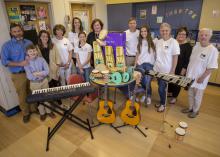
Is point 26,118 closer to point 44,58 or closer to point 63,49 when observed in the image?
point 44,58

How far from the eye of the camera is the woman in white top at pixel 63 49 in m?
2.70

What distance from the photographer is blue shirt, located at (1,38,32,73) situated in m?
2.28

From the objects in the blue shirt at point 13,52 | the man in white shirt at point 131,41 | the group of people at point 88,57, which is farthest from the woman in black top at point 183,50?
the blue shirt at point 13,52

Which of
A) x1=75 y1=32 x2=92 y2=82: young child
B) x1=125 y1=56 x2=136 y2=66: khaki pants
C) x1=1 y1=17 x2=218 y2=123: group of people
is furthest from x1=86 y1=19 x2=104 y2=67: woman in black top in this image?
x1=125 y1=56 x2=136 y2=66: khaki pants

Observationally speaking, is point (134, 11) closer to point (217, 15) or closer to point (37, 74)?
point (217, 15)

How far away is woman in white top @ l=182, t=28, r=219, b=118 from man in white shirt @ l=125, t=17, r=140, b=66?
38.6 inches

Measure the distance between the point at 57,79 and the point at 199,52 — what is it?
2352 millimetres

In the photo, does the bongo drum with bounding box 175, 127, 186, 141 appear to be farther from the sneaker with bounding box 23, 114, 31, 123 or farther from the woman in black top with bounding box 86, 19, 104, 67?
the sneaker with bounding box 23, 114, 31, 123

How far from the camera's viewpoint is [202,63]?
222 cm

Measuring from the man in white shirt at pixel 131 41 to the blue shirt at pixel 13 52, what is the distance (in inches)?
66.2

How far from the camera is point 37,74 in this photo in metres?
2.28

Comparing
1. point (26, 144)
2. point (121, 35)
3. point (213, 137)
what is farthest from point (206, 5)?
point (26, 144)

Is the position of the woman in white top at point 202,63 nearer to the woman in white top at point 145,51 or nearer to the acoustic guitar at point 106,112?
the woman in white top at point 145,51

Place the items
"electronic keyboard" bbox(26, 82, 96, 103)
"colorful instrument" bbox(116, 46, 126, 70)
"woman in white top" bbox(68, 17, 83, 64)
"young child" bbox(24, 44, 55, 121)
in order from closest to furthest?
"electronic keyboard" bbox(26, 82, 96, 103) < "young child" bbox(24, 44, 55, 121) < "colorful instrument" bbox(116, 46, 126, 70) < "woman in white top" bbox(68, 17, 83, 64)
